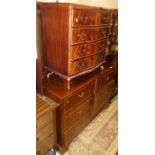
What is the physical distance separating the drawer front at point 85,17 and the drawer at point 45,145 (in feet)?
3.40

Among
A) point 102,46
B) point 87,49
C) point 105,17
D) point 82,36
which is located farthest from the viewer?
point 102,46

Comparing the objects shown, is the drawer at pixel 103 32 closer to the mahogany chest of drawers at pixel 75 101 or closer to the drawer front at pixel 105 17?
the drawer front at pixel 105 17

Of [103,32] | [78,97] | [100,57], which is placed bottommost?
[78,97]

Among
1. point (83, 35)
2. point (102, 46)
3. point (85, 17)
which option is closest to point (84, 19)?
point (85, 17)

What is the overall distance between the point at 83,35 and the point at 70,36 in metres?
0.17

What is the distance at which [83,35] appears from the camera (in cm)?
139

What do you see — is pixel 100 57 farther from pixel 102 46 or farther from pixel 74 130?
pixel 74 130

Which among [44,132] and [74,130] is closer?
[44,132]
